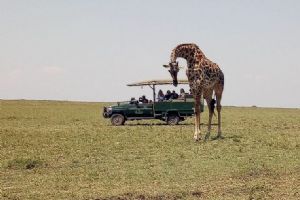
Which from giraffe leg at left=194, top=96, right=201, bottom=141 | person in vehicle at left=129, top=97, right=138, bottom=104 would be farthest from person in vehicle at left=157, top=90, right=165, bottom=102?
giraffe leg at left=194, top=96, right=201, bottom=141

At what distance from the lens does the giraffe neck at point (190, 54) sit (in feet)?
71.7

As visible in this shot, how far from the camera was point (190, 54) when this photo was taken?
871 inches

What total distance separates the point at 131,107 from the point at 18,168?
706 inches

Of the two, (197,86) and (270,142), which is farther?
(197,86)

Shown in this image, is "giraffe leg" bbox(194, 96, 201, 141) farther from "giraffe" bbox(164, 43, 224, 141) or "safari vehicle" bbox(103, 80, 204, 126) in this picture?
"safari vehicle" bbox(103, 80, 204, 126)

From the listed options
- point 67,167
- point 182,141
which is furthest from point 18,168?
point 182,141

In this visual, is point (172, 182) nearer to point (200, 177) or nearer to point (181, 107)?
point (200, 177)

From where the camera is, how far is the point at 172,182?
40.2ft

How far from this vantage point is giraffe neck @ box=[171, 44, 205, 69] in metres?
21.8

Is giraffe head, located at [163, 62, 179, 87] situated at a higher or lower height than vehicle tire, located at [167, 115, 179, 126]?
higher

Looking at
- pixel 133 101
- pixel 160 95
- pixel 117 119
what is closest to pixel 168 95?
pixel 160 95

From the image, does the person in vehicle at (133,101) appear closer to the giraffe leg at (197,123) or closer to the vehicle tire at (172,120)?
the vehicle tire at (172,120)

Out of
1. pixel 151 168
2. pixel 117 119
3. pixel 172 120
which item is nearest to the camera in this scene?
pixel 151 168

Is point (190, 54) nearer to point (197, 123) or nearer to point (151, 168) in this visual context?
point (197, 123)
